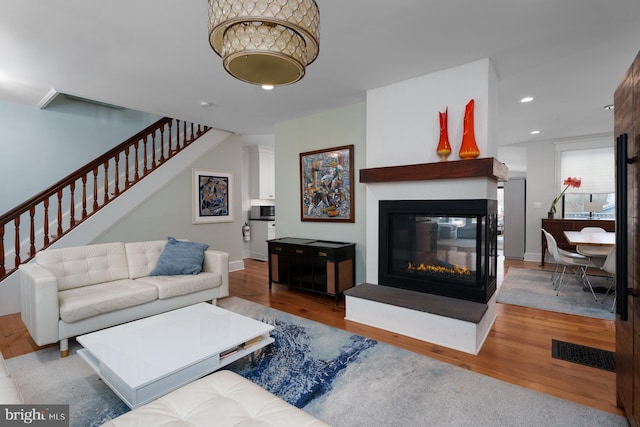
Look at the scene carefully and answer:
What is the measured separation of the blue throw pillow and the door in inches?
140

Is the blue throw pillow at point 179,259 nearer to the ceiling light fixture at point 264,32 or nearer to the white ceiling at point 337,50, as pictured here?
the white ceiling at point 337,50

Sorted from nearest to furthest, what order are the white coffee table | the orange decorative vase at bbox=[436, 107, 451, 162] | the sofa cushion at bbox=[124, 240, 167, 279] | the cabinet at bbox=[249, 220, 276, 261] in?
the white coffee table < the orange decorative vase at bbox=[436, 107, 451, 162] < the sofa cushion at bbox=[124, 240, 167, 279] < the cabinet at bbox=[249, 220, 276, 261]

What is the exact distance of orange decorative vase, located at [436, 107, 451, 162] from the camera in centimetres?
294

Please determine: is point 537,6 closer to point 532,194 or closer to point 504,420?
point 504,420

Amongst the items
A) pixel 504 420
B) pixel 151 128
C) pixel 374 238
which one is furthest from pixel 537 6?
pixel 151 128

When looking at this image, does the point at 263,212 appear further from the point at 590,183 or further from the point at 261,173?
the point at 590,183

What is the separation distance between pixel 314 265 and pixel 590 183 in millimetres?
5744

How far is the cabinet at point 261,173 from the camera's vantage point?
6.98 metres

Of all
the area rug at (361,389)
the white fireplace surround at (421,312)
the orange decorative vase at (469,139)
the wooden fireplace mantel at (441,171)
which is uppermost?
the orange decorative vase at (469,139)

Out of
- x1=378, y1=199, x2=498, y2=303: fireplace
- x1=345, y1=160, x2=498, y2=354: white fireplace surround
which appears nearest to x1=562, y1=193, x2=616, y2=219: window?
x1=378, y1=199, x2=498, y2=303: fireplace

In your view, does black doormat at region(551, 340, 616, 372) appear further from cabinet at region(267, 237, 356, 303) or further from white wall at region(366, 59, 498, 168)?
cabinet at region(267, 237, 356, 303)

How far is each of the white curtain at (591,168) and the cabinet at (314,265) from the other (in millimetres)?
5155

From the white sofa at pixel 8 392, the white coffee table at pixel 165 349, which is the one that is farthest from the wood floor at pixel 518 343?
the white sofa at pixel 8 392

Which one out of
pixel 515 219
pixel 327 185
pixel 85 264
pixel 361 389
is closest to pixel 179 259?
pixel 85 264
